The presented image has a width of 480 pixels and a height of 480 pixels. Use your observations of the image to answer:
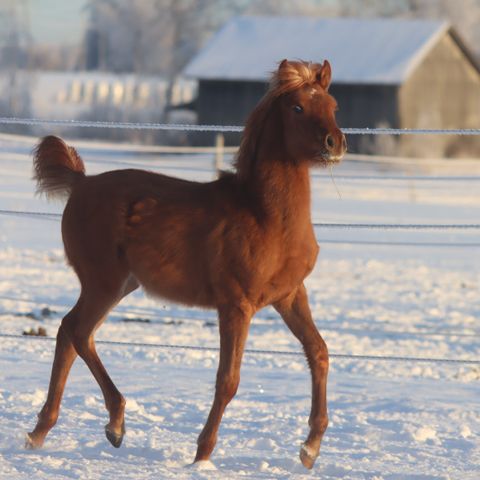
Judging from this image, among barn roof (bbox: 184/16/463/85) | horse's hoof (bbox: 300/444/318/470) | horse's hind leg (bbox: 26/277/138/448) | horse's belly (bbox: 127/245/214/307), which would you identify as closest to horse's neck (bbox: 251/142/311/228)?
horse's belly (bbox: 127/245/214/307)

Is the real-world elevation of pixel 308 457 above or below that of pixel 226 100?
below

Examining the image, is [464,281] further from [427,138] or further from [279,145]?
[427,138]

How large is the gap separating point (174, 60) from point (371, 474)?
49700 millimetres

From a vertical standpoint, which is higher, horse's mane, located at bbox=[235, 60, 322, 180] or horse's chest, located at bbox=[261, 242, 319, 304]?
horse's mane, located at bbox=[235, 60, 322, 180]

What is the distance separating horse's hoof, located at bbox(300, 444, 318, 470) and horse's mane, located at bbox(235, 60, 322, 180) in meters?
1.03

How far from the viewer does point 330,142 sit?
4.18 meters

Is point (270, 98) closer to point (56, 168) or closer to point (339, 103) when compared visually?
point (56, 168)

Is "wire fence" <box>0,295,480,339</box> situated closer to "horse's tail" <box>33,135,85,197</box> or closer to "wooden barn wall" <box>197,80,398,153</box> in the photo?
"horse's tail" <box>33,135,85,197</box>

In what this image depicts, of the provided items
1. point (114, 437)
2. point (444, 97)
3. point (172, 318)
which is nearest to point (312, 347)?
point (114, 437)

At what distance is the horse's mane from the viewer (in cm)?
435

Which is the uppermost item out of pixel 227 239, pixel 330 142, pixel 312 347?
pixel 330 142

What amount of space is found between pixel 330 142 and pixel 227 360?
2.85 feet

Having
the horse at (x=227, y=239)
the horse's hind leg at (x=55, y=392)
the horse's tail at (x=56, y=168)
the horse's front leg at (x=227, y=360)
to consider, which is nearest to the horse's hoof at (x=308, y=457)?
the horse at (x=227, y=239)

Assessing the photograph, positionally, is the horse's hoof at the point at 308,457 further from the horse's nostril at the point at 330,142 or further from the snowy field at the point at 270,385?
the horse's nostril at the point at 330,142
